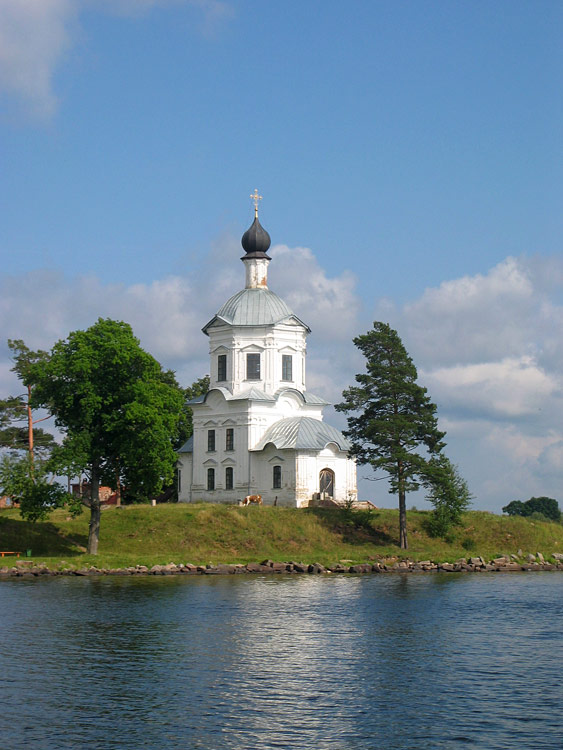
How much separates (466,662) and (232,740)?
9065 mm

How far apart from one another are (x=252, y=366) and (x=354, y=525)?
536 inches

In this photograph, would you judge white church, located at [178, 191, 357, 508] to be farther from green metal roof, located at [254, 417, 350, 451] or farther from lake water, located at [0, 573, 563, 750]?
lake water, located at [0, 573, 563, 750]

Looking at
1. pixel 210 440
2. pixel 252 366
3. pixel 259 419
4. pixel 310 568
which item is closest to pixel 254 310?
pixel 252 366

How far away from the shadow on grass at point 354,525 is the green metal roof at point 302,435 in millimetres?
4591

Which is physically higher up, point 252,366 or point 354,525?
point 252,366

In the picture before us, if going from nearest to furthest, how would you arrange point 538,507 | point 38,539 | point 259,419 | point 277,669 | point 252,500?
1. point 277,669
2. point 38,539
3. point 252,500
4. point 259,419
5. point 538,507

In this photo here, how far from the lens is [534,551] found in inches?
2367

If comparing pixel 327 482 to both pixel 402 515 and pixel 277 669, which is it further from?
pixel 277 669

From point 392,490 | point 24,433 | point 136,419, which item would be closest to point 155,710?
point 136,419

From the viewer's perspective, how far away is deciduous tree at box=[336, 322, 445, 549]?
5747 centimetres

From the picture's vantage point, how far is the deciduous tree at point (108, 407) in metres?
49.4

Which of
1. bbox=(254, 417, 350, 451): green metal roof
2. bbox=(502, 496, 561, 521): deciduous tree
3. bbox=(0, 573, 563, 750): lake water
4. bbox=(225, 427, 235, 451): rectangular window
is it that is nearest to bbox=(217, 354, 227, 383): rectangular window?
bbox=(225, 427, 235, 451): rectangular window

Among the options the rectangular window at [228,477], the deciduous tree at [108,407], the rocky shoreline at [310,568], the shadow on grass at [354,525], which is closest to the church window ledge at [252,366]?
the rectangular window at [228,477]

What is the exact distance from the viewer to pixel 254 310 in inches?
2665
